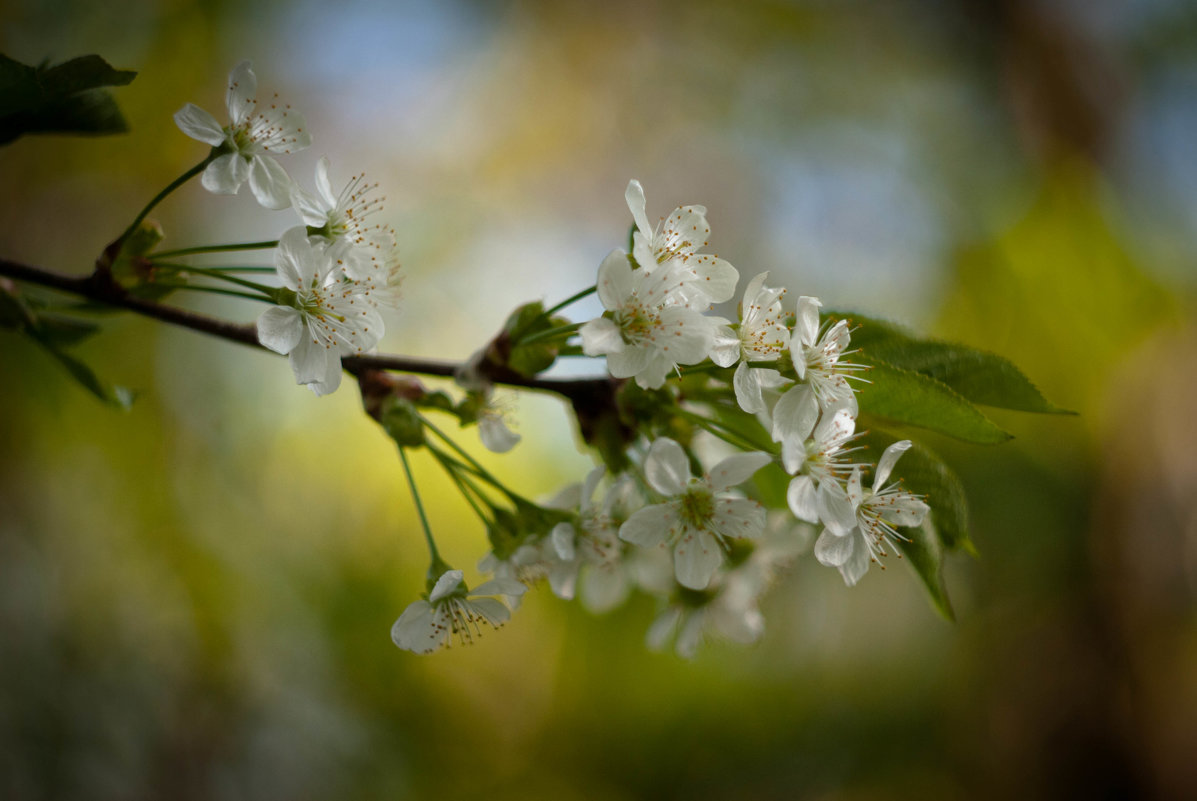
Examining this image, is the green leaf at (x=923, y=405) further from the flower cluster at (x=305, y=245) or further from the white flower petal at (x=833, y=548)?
the flower cluster at (x=305, y=245)

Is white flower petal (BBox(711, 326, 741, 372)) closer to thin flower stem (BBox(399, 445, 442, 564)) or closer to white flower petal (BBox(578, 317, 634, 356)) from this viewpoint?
white flower petal (BBox(578, 317, 634, 356))

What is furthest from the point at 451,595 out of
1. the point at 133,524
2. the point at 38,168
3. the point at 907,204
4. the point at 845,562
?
the point at 907,204

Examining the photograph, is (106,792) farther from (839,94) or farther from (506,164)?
(839,94)

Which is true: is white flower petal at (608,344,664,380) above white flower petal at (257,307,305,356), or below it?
above

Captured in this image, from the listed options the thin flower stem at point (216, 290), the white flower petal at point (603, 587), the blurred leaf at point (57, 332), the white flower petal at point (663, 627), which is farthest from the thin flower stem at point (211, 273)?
the white flower petal at point (663, 627)

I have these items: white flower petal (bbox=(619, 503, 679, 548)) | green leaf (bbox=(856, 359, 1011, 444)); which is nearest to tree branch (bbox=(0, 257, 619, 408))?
white flower petal (bbox=(619, 503, 679, 548))

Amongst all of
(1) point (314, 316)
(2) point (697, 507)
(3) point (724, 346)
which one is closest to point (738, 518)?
(2) point (697, 507)
